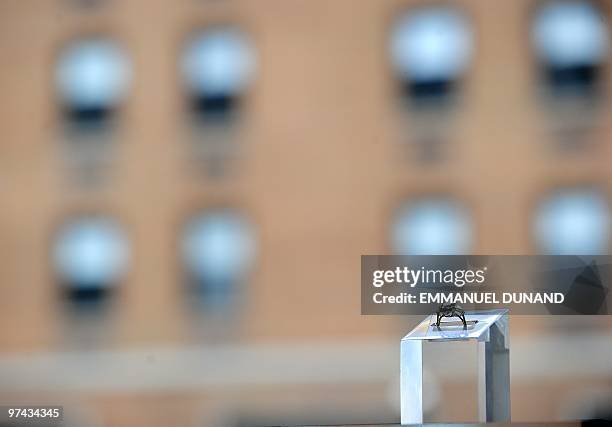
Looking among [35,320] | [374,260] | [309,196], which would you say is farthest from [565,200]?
[35,320]

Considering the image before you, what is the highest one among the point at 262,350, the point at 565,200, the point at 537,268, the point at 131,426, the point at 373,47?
the point at 373,47

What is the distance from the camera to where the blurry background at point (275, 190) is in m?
3.20

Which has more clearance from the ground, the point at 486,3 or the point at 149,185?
the point at 486,3

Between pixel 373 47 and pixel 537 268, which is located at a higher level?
pixel 373 47

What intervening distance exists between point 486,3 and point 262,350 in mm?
1500

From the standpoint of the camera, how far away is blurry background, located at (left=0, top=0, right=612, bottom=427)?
10.5 feet

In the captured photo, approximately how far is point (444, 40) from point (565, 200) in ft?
2.37

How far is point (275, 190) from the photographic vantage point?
3.26m

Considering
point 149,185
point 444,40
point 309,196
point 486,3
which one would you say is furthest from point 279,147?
point 486,3

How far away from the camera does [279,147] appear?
327 cm

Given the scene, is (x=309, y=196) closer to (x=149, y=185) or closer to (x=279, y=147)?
(x=279, y=147)

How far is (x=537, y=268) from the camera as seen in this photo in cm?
323

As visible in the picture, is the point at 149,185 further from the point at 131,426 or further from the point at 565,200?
the point at 565,200

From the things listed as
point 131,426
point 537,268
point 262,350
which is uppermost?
point 537,268
